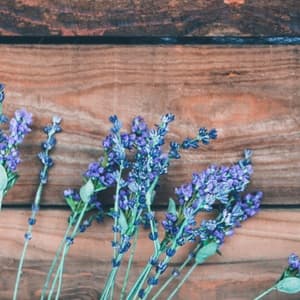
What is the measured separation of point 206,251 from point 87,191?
22cm

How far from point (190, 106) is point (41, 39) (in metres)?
0.28

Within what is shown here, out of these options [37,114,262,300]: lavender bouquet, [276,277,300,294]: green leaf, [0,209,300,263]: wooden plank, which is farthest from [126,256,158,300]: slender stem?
[276,277,300,294]: green leaf

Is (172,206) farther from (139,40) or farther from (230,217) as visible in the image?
(139,40)

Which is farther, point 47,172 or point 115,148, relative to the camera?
point 47,172

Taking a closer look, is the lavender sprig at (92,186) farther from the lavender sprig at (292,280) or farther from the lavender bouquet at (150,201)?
the lavender sprig at (292,280)

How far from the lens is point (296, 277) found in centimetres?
112

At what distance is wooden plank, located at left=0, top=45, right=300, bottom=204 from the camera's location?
1.22 meters

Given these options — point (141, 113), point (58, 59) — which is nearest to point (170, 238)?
point (141, 113)

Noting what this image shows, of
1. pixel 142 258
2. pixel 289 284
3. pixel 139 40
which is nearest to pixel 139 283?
pixel 142 258

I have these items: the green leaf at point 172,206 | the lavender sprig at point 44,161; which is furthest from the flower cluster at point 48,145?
the green leaf at point 172,206

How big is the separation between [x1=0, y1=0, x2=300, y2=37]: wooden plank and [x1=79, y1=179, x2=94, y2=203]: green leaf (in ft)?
0.86

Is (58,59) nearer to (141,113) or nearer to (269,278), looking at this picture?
(141,113)

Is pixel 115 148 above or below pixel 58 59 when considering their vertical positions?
below

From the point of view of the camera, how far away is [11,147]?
1.10 m
